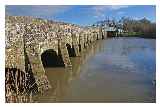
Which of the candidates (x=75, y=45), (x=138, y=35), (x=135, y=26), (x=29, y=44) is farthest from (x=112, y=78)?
(x=75, y=45)

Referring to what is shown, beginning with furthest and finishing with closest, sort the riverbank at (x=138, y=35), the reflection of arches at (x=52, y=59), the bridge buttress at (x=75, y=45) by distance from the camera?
the bridge buttress at (x=75, y=45)
the reflection of arches at (x=52, y=59)
the riverbank at (x=138, y=35)

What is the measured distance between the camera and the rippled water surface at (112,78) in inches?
275

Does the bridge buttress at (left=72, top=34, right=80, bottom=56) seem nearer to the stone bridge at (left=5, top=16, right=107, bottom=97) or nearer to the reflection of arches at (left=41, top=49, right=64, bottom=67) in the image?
the reflection of arches at (left=41, top=49, right=64, bottom=67)

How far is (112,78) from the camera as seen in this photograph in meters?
8.02

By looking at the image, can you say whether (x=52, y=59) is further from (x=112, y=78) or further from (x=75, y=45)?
(x=112, y=78)

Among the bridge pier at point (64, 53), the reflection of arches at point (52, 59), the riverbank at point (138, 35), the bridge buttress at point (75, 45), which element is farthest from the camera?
the bridge buttress at point (75, 45)

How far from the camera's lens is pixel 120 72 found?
314 inches

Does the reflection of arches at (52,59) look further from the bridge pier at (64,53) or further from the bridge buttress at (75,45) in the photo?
the bridge buttress at (75,45)

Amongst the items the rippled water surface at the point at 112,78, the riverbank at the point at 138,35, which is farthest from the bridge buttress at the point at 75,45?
the riverbank at the point at 138,35
